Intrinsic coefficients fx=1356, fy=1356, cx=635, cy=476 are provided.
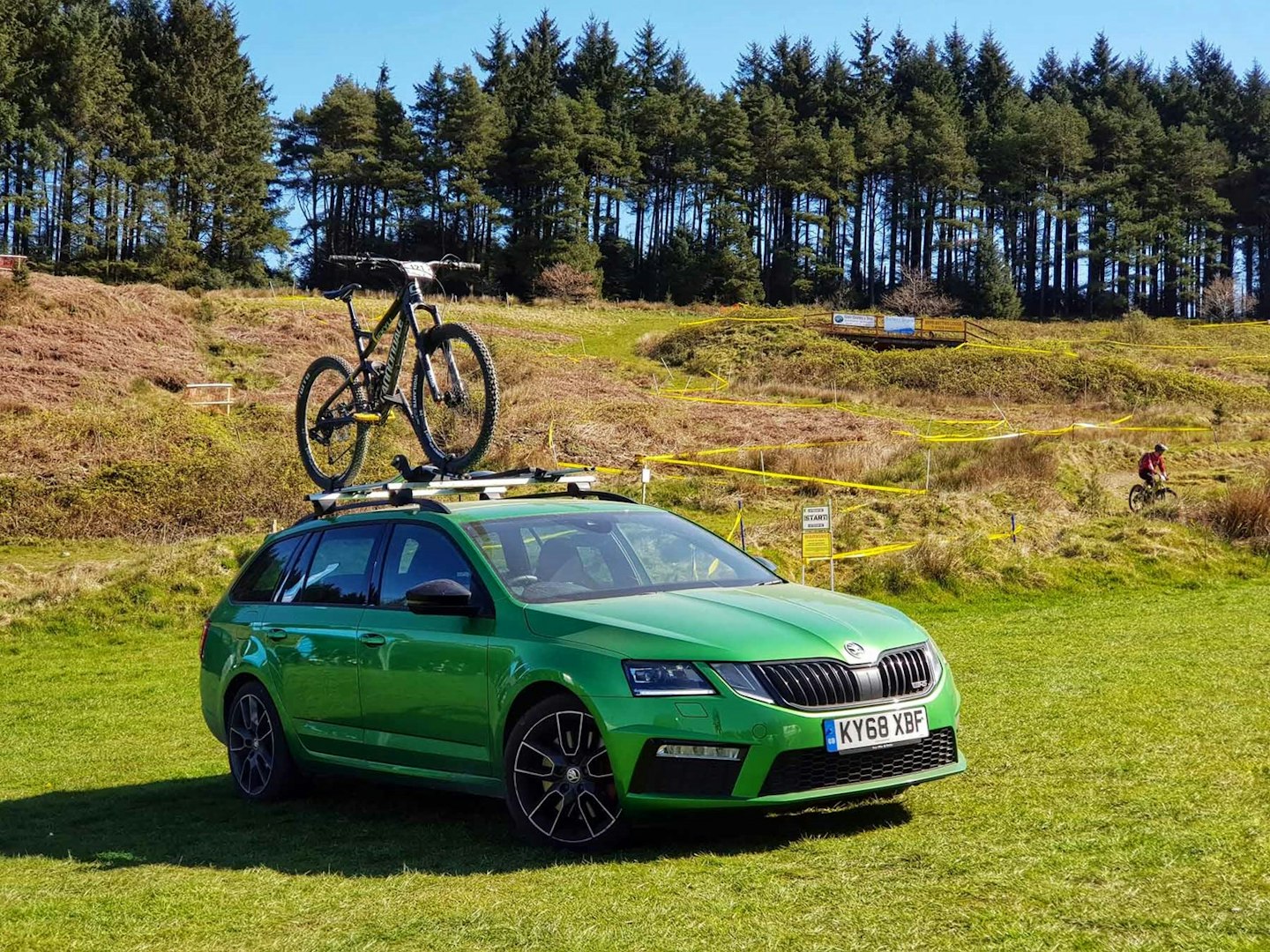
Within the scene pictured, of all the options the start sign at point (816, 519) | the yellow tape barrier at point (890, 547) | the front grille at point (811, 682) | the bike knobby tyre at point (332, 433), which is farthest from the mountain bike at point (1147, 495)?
the front grille at point (811, 682)

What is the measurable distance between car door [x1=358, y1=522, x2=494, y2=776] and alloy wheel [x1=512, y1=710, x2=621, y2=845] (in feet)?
1.25

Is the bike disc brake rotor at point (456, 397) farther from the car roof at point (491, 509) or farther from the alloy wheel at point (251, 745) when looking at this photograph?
the alloy wheel at point (251, 745)

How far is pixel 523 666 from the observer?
21.6 feet

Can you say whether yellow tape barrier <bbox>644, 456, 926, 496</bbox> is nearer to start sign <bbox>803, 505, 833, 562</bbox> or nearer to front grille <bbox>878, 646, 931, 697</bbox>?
→ start sign <bbox>803, 505, 833, 562</bbox>

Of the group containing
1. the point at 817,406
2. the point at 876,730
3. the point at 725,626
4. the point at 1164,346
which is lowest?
the point at 876,730

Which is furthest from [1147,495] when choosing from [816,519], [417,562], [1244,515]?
[417,562]

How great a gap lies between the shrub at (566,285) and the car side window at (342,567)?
81.7 m

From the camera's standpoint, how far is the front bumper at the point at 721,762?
601 centimetres

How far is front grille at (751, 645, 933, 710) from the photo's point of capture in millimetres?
6121

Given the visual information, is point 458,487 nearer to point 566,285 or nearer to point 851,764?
point 851,764

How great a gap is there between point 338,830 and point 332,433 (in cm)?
610

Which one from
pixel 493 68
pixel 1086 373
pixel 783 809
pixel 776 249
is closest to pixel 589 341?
pixel 1086 373

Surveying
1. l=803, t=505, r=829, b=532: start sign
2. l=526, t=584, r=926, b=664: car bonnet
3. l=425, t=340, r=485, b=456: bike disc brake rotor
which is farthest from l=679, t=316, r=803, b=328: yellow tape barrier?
l=526, t=584, r=926, b=664: car bonnet

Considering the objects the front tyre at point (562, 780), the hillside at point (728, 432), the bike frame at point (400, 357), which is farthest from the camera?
the hillside at point (728, 432)
